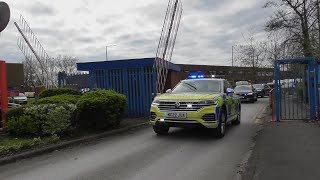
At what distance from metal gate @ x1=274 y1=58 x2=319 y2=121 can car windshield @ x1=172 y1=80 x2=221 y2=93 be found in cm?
277

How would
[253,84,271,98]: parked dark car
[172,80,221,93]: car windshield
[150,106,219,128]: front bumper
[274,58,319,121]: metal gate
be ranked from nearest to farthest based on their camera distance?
[150,106,219,128]: front bumper < [172,80,221,93]: car windshield < [274,58,319,121]: metal gate < [253,84,271,98]: parked dark car

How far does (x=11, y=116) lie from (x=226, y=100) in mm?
6144

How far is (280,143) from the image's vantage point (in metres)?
8.88

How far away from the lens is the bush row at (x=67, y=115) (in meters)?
9.70

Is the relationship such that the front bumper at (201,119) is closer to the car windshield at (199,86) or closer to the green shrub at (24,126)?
the car windshield at (199,86)

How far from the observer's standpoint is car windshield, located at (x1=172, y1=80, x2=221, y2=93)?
11508mm

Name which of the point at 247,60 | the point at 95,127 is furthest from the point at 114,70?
the point at 247,60

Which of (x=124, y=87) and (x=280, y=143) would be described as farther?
(x=124, y=87)

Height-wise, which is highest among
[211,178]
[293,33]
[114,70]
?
[293,33]

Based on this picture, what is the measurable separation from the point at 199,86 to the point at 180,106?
1814mm

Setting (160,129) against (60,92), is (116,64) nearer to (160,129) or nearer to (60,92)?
(60,92)

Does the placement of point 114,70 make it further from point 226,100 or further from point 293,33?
point 293,33

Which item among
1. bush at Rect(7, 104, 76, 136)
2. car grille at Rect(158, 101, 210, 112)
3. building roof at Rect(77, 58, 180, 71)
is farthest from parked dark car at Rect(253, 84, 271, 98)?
bush at Rect(7, 104, 76, 136)

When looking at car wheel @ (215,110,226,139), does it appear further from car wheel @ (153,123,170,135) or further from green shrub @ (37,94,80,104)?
green shrub @ (37,94,80,104)
